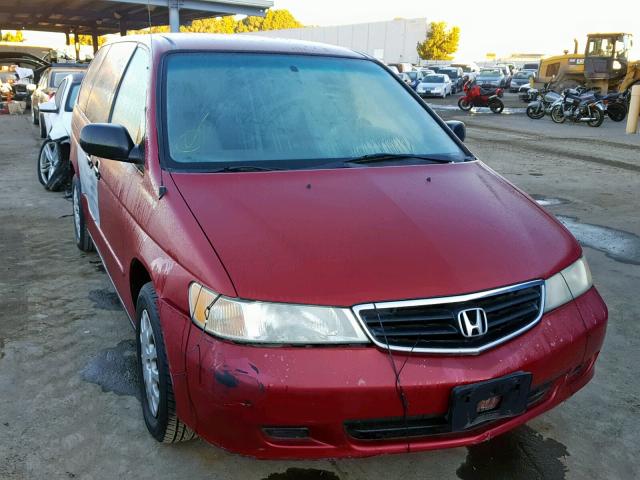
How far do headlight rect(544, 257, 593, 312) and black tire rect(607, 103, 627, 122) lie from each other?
2001 centimetres

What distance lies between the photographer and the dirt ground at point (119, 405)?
2.49m

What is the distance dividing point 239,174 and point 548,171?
8258 mm

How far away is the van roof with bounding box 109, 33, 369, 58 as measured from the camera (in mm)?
3234

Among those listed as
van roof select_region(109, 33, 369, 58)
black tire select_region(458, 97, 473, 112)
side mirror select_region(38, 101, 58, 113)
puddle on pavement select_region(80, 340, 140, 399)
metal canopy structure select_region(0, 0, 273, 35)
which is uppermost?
metal canopy structure select_region(0, 0, 273, 35)

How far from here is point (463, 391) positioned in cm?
197

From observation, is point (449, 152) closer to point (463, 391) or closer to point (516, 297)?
point (516, 297)

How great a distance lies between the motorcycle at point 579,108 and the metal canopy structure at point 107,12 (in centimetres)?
1229

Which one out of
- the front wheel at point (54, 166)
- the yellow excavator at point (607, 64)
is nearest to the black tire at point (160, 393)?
the front wheel at point (54, 166)

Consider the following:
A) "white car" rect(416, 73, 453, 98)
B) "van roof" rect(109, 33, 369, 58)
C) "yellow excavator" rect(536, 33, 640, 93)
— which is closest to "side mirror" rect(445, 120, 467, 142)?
"van roof" rect(109, 33, 369, 58)

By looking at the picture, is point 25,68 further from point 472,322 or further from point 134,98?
point 472,322

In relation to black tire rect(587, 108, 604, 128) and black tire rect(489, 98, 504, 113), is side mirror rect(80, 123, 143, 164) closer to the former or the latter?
black tire rect(587, 108, 604, 128)

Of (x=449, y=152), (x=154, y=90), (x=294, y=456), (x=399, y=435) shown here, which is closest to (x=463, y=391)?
(x=399, y=435)

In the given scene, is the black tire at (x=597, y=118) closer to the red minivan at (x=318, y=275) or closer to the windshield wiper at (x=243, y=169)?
the red minivan at (x=318, y=275)

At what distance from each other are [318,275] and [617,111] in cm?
2109
